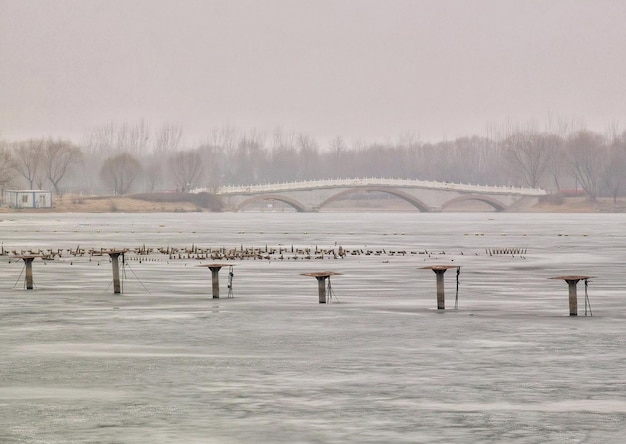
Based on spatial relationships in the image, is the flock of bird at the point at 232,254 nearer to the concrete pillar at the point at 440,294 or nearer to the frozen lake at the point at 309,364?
the frozen lake at the point at 309,364

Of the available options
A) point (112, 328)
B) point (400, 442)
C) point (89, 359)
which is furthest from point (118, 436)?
point (112, 328)

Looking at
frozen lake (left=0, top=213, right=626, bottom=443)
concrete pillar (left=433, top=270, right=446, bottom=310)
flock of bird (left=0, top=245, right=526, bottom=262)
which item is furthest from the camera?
flock of bird (left=0, top=245, right=526, bottom=262)

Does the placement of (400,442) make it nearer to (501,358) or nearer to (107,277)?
(501,358)

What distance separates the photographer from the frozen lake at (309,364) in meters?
19.1

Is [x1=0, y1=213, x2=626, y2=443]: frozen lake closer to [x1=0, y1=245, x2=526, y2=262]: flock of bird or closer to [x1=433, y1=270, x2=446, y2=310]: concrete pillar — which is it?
[x1=433, y1=270, x2=446, y2=310]: concrete pillar

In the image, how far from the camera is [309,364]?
85.0 ft

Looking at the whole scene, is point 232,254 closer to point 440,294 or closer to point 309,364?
point 440,294

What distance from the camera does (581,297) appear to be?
42.0 m

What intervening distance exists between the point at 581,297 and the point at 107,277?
2195 centimetres

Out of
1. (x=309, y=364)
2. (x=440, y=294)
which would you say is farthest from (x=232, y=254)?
(x=309, y=364)

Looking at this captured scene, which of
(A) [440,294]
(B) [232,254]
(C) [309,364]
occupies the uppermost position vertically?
(B) [232,254]

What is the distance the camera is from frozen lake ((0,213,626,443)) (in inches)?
753

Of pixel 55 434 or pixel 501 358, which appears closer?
pixel 55 434

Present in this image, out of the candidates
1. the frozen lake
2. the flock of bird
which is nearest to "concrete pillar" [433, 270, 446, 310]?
the frozen lake
